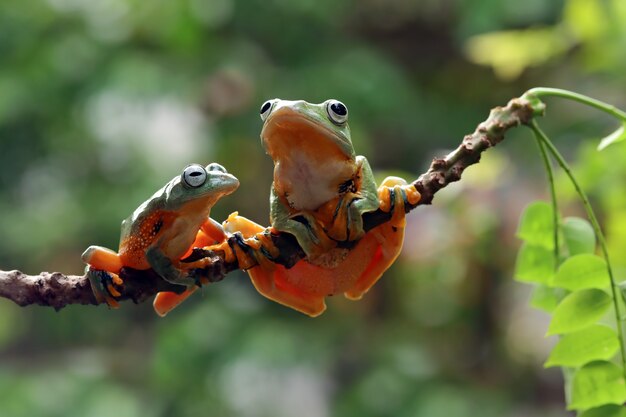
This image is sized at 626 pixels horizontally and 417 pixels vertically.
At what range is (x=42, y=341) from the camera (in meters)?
3.23

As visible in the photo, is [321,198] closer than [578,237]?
Yes

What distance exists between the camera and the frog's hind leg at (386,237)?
0.70 meters

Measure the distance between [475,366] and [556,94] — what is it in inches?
94.6

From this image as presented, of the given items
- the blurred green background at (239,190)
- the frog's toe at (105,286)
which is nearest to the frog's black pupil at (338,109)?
the frog's toe at (105,286)

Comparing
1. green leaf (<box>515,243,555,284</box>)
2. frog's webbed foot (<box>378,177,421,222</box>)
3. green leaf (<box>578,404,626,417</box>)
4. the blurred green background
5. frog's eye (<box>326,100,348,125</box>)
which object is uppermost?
the blurred green background

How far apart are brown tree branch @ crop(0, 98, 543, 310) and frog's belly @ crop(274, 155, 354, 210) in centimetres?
3

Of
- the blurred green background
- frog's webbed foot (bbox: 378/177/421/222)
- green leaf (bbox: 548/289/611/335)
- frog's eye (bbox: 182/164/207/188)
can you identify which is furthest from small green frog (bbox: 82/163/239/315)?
the blurred green background

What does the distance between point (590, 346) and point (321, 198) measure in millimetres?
269

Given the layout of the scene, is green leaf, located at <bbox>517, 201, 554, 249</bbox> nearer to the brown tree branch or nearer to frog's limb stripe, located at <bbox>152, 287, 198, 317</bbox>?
the brown tree branch

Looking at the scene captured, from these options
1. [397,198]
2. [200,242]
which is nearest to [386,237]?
[397,198]

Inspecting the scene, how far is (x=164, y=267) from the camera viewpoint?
2.20ft

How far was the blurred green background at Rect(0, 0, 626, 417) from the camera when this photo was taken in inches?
112

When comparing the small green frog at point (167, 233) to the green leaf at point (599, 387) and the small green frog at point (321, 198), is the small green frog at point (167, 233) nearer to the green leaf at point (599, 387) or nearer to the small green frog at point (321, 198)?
the small green frog at point (321, 198)

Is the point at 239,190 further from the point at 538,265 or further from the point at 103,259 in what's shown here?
the point at 103,259
